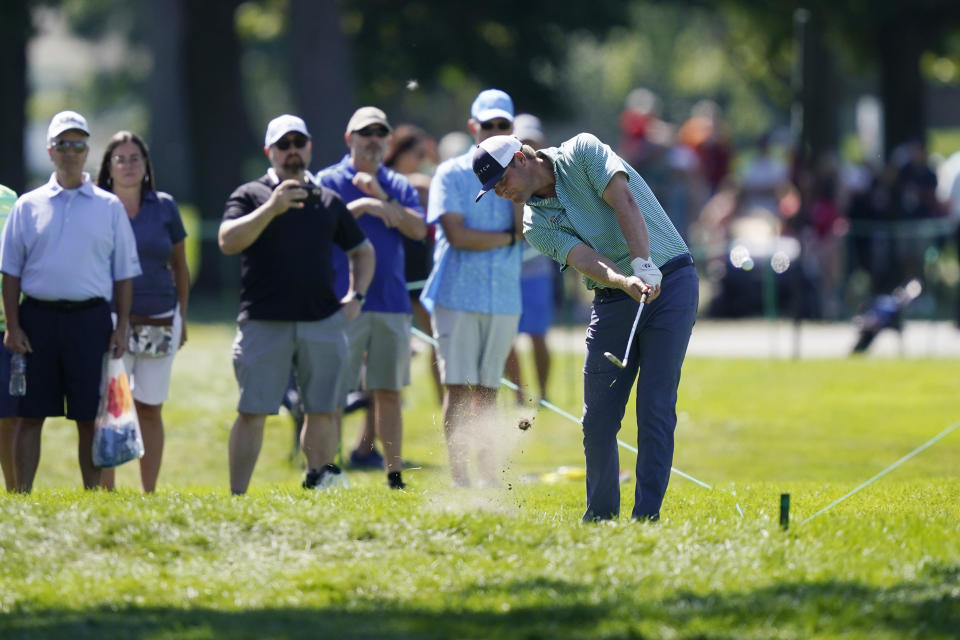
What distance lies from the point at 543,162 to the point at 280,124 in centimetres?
228

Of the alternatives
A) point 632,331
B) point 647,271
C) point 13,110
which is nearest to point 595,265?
point 647,271

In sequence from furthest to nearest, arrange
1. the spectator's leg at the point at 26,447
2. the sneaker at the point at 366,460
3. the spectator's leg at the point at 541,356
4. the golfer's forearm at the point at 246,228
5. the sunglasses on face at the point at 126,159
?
the spectator's leg at the point at 541,356 < the sneaker at the point at 366,460 < the sunglasses on face at the point at 126,159 < the spectator's leg at the point at 26,447 < the golfer's forearm at the point at 246,228

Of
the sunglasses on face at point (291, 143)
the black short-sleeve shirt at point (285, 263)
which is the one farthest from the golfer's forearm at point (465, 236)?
the sunglasses on face at point (291, 143)

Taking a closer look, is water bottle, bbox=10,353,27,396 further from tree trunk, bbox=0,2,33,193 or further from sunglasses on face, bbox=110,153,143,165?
tree trunk, bbox=0,2,33,193

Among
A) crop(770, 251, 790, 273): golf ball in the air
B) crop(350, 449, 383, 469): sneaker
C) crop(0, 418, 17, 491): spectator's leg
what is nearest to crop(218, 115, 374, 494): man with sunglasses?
crop(0, 418, 17, 491): spectator's leg

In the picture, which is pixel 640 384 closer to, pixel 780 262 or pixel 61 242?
pixel 61 242

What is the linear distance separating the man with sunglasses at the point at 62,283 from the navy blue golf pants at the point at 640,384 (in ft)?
9.39

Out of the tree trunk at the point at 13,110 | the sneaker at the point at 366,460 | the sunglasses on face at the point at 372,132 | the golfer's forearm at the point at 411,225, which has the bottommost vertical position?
the sneaker at the point at 366,460

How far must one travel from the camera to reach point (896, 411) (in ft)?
50.5

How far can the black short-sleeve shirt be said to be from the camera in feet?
31.9

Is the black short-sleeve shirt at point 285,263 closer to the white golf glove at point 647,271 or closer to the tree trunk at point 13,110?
the white golf glove at point 647,271

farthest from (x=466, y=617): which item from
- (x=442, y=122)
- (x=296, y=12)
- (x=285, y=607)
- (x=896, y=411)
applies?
(x=442, y=122)

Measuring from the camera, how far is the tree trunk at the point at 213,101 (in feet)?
95.8

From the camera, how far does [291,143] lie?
32.2 feet
